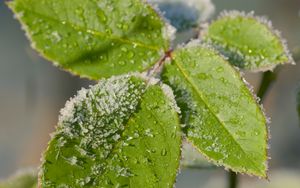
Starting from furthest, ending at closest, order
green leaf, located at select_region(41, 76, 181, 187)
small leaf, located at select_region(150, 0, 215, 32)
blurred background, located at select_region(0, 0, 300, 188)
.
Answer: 1. blurred background, located at select_region(0, 0, 300, 188)
2. small leaf, located at select_region(150, 0, 215, 32)
3. green leaf, located at select_region(41, 76, 181, 187)

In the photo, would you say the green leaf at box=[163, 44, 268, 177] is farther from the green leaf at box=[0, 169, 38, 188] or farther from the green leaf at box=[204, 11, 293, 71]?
the green leaf at box=[0, 169, 38, 188]

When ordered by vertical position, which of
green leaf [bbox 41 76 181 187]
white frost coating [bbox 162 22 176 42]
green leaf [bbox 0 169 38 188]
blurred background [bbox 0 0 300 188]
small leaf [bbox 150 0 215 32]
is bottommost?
green leaf [bbox 41 76 181 187]

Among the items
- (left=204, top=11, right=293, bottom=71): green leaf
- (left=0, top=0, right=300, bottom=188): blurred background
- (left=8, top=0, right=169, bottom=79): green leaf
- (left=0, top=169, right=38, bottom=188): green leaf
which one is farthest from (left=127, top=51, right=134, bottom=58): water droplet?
(left=0, top=0, right=300, bottom=188): blurred background

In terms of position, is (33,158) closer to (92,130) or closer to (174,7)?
(174,7)

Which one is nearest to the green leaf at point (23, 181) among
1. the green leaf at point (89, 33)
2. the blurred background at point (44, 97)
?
the green leaf at point (89, 33)

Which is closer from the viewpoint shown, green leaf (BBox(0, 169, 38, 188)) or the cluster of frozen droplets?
the cluster of frozen droplets

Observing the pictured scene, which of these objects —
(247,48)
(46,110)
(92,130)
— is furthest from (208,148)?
(46,110)

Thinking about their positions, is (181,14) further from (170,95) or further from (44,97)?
(44,97)

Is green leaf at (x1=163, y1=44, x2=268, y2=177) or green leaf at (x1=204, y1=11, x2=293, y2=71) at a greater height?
green leaf at (x1=204, y1=11, x2=293, y2=71)
